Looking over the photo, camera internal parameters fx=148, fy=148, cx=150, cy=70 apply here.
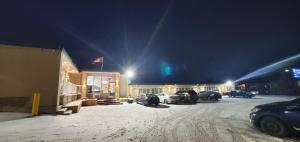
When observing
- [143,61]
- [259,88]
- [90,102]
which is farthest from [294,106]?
[143,61]

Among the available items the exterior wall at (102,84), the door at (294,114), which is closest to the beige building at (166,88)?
the exterior wall at (102,84)

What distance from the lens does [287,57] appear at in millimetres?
50406

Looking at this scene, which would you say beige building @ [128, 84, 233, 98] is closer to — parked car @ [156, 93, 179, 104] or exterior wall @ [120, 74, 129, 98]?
exterior wall @ [120, 74, 129, 98]

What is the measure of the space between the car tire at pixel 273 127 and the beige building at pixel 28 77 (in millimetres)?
10836

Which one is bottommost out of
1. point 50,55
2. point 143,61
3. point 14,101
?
point 14,101

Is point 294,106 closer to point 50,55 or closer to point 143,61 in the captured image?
point 50,55

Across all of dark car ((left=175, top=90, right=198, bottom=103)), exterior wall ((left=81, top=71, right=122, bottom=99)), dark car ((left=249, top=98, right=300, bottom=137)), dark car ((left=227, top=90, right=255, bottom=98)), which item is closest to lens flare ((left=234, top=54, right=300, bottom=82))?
dark car ((left=227, top=90, right=255, bottom=98))

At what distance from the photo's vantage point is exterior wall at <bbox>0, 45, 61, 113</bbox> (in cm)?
882

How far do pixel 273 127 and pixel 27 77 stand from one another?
1268cm

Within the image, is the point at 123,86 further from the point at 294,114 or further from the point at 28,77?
the point at 294,114

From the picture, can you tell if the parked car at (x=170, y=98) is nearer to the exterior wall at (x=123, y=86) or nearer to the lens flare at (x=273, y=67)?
the exterior wall at (x=123, y=86)

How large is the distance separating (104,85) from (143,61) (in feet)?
111

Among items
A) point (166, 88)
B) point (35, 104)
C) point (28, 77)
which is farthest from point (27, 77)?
point (166, 88)

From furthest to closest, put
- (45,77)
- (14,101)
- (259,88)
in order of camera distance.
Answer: (259,88) < (45,77) < (14,101)
